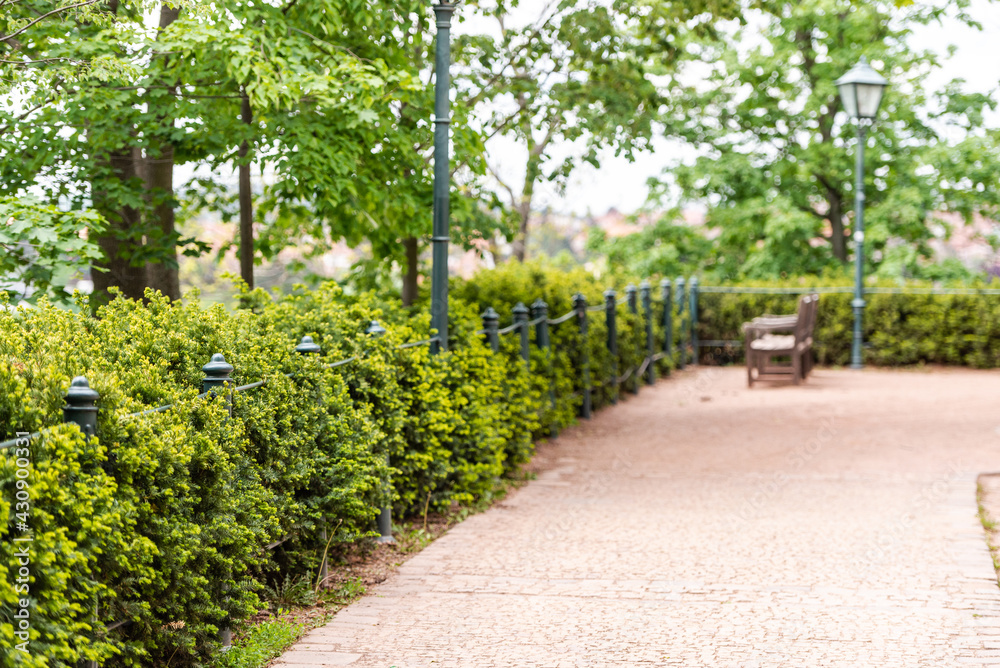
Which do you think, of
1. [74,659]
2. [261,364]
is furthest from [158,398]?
[74,659]

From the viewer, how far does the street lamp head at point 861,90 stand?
14.9 metres

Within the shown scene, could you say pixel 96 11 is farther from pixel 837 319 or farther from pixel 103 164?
pixel 837 319

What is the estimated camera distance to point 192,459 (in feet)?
11.8

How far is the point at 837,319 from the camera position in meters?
16.5

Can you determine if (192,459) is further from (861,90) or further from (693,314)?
(693,314)

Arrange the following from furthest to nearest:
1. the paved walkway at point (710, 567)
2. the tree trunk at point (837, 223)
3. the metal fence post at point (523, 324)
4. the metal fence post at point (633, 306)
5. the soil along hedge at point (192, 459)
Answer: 1. the tree trunk at point (837, 223)
2. the metal fence post at point (633, 306)
3. the metal fence post at point (523, 324)
4. the paved walkway at point (710, 567)
5. the soil along hedge at point (192, 459)

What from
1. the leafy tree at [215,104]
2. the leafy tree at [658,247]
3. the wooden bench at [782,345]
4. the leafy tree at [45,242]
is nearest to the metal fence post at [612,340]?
the wooden bench at [782,345]

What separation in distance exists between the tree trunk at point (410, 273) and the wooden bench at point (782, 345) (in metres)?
5.54

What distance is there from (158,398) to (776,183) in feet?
58.2

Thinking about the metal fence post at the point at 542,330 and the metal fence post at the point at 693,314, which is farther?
the metal fence post at the point at 693,314

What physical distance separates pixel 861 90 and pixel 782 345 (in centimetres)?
406

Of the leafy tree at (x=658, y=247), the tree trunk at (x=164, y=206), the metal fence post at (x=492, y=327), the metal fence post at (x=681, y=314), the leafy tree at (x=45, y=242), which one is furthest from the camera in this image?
the leafy tree at (x=658, y=247)

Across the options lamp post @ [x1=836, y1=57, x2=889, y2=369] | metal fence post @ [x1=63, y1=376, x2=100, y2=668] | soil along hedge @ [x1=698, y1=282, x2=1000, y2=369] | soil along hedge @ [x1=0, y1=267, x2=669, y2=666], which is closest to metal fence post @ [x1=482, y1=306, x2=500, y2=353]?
soil along hedge @ [x1=0, y1=267, x2=669, y2=666]

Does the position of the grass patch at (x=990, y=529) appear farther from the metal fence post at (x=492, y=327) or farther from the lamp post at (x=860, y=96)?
the lamp post at (x=860, y=96)
